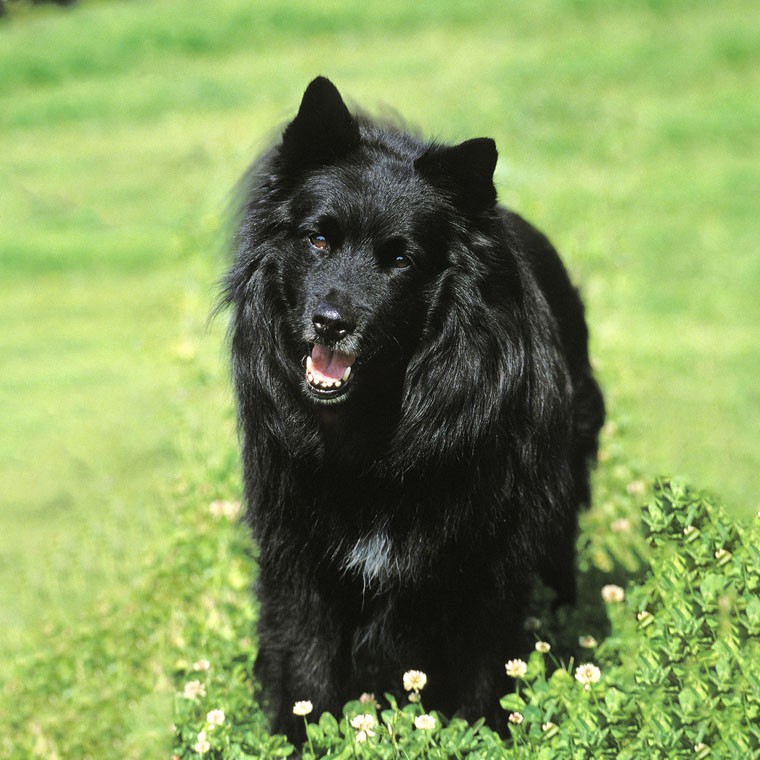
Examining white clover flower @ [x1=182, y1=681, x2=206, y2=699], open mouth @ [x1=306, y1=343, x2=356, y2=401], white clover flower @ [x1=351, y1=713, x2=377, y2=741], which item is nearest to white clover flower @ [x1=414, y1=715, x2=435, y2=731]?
white clover flower @ [x1=351, y1=713, x2=377, y2=741]

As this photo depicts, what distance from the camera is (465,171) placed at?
11.3ft

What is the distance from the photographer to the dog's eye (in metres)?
3.43

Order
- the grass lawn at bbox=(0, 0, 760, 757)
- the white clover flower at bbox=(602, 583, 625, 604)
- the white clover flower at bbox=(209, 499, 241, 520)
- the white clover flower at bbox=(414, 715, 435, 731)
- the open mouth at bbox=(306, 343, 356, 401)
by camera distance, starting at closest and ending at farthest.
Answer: the white clover flower at bbox=(414, 715, 435, 731) → the open mouth at bbox=(306, 343, 356, 401) → the white clover flower at bbox=(602, 583, 625, 604) → the white clover flower at bbox=(209, 499, 241, 520) → the grass lawn at bbox=(0, 0, 760, 757)

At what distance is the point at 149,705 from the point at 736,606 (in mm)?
2161

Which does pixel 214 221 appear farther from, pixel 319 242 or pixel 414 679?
pixel 414 679

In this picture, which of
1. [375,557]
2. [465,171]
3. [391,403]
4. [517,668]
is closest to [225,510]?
[375,557]

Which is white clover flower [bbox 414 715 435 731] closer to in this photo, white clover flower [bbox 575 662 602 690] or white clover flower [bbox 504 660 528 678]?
white clover flower [bbox 504 660 528 678]

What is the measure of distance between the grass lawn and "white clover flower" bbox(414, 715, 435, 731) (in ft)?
4.16

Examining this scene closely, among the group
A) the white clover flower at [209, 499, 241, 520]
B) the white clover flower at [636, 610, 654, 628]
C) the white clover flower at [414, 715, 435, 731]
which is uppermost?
the white clover flower at [636, 610, 654, 628]

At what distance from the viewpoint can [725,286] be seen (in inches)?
350

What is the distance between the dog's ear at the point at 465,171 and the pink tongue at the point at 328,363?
2.01ft

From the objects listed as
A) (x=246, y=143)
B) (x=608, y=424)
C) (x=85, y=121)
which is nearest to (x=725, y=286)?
(x=608, y=424)

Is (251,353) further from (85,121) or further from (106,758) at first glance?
(85,121)

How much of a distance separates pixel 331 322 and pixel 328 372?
0.70 ft
